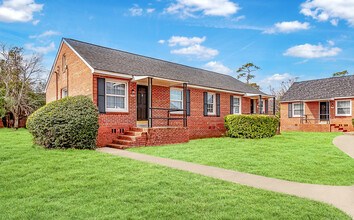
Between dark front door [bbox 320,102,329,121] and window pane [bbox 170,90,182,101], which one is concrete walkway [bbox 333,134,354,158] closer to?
window pane [bbox 170,90,182,101]

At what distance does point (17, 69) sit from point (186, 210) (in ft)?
91.6

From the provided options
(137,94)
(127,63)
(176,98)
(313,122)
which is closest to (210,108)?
(176,98)

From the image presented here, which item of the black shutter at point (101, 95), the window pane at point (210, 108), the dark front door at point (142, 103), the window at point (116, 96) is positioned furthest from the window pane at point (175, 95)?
the black shutter at point (101, 95)

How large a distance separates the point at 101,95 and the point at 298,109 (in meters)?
21.7

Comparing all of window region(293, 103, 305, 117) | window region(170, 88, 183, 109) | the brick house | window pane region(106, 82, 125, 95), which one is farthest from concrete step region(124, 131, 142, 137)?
window region(293, 103, 305, 117)

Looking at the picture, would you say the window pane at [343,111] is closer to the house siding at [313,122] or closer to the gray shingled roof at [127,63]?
the house siding at [313,122]

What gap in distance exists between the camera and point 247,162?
700cm

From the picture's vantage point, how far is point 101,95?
10.6 meters

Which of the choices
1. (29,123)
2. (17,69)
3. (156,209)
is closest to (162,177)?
(156,209)

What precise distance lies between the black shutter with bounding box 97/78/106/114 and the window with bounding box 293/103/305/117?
843 inches

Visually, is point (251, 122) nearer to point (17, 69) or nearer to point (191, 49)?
point (17, 69)

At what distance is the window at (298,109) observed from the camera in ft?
79.4

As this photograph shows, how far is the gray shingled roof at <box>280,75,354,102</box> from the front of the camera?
21828 millimetres

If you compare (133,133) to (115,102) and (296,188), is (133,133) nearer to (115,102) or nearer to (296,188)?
(115,102)
